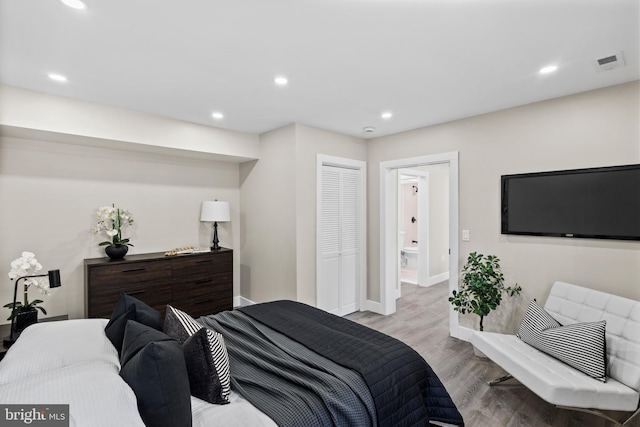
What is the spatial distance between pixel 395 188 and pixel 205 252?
10.2 ft

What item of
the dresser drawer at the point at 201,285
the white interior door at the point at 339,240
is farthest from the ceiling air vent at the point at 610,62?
the dresser drawer at the point at 201,285

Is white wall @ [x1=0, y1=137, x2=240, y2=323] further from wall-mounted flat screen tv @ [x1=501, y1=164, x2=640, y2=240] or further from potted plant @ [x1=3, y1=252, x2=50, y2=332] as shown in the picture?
wall-mounted flat screen tv @ [x1=501, y1=164, x2=640, y2=240]

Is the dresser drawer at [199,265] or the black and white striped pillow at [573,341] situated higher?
the dresser drawer at [199,265]

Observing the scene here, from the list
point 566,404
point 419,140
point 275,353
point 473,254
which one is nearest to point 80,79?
point 275,353

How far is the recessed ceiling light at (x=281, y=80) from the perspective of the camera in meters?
2.49

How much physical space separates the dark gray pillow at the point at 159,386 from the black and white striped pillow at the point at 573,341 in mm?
2562

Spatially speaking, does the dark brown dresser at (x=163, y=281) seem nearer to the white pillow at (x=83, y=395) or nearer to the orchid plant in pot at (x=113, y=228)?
the orchid plant in pot at (x=113, y=228)

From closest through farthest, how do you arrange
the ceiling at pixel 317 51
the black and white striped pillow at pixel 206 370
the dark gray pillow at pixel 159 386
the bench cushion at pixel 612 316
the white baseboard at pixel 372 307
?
the dark gray pillow at pixel 159 386 → the black and white striped pillow at pixel 206 370 → the ceiling at pixel 317 51 → the bench cushion at pixel 612 316 → the white baseboard at pixel 372 307

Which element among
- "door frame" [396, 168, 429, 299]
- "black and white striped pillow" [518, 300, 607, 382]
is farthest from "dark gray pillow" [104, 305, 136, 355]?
"door frame" [396, 168, 429, 299]

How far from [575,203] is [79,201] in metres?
5.10

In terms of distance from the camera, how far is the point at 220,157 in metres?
4.17

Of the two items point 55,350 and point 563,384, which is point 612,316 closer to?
point 563,384

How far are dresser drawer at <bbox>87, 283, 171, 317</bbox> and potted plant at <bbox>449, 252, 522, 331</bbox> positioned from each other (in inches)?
129

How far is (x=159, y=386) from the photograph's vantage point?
108 centimetres
